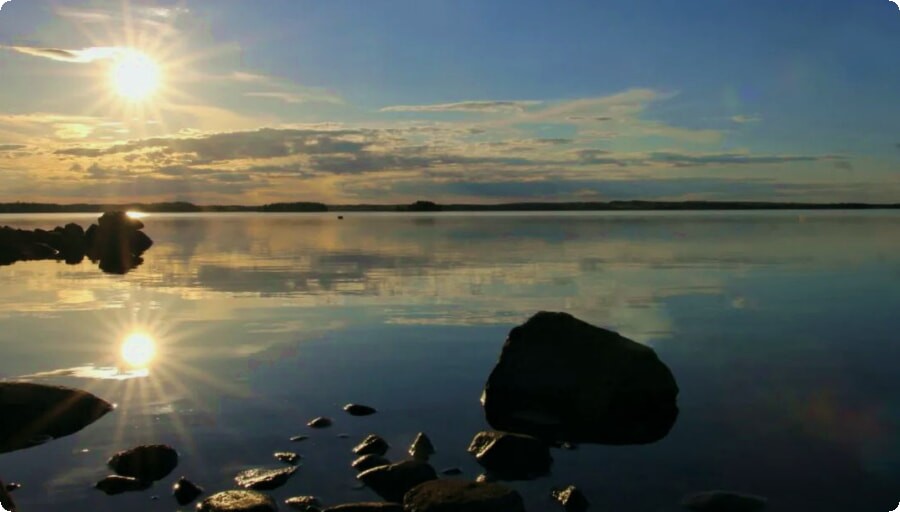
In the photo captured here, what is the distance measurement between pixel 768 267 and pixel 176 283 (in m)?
28.3

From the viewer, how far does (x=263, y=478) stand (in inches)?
434

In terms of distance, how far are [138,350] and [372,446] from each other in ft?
33.9

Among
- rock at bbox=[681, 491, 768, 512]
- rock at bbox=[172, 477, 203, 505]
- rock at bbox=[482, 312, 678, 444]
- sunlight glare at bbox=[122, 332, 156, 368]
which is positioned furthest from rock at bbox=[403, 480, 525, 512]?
sunlight glare at bbox=[122, 332, 156, 368]

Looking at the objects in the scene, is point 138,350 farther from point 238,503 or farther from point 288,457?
point 238,503

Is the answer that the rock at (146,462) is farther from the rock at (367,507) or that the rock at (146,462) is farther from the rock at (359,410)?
the rock at (359,410)

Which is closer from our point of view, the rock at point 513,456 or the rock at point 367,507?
the rock at point 367,507

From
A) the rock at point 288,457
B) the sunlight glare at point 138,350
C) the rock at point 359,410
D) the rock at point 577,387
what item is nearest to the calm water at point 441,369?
the rock at point 288,457

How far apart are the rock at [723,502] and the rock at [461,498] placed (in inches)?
87.6

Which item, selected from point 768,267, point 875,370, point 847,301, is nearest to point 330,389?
point 875,370

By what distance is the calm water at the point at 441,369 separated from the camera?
1150 centimetres

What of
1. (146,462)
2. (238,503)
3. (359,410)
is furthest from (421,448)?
(146,462)

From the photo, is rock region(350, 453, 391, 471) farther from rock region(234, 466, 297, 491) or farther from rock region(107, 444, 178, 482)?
rock region(107, 444, 178, 482)

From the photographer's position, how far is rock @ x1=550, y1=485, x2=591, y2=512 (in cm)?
1040

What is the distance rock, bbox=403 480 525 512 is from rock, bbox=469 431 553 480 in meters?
1.34
